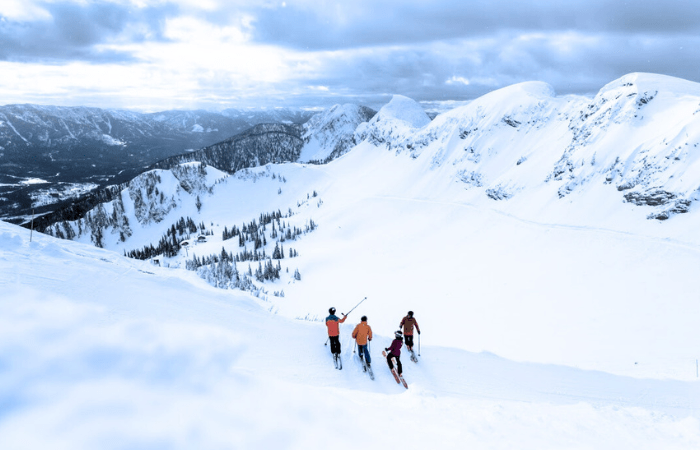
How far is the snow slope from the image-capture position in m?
6.00

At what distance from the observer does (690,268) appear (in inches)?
1436

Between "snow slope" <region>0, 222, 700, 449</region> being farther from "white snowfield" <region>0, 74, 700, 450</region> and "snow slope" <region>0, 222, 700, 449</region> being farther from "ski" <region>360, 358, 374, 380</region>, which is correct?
"ski" <region>360, 358, 374, 380</region>

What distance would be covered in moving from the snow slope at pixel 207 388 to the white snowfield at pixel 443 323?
51 millimetres

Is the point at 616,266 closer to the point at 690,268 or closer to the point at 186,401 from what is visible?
the point at 690,268

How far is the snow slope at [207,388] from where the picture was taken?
6000 millimetres

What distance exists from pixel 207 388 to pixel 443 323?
28.1 metres

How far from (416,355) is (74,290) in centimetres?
1386

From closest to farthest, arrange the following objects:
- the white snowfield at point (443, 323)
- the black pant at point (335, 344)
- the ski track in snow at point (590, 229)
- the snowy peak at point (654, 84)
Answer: the white snowfield at point (443, 323), the black pant at point (335, 344), the ski track in snow at point (590, 229), the snowy peak at point (654, 84)

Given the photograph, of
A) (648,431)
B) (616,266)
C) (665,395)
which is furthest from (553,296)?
(648,431)

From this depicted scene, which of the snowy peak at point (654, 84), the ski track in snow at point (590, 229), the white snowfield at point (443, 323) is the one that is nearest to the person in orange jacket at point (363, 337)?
the white snowfield at point (443, 323)

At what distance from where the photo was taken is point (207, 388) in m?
7.46

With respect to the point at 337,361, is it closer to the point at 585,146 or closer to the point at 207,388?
the point at 207,388

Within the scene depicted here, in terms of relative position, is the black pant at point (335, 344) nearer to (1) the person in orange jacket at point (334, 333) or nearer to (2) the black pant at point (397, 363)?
(1) the person in orange jacket at point (334, 333)

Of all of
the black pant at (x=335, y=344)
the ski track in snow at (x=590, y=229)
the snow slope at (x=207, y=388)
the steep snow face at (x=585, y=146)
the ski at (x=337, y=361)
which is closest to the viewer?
the snow slope at (x=207, y=388)
